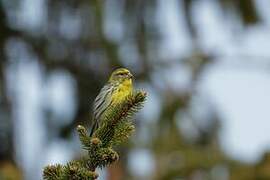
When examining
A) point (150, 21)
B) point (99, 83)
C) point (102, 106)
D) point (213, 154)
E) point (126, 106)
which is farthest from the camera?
point (99, 83)

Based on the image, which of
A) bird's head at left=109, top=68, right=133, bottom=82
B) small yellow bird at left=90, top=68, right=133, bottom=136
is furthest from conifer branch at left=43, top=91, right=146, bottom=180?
bird's head at left=109, top=68, right=133, bottom=82

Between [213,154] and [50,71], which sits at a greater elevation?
[50,71]

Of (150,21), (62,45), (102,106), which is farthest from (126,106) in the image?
(62,45)

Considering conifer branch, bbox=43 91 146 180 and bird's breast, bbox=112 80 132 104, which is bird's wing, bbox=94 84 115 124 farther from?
conifer branch, bbox=43 91 146 180

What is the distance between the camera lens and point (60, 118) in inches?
433

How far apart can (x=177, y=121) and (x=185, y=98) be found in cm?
48

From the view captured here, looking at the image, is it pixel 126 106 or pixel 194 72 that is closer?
pixel 126 106

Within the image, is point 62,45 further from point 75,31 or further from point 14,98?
point 14,98

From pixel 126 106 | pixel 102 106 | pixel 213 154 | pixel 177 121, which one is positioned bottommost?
pixel 126 106

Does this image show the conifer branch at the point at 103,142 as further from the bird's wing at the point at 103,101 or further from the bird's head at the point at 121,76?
the bird's head at the point at 121,76

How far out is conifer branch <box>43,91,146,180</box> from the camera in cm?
336

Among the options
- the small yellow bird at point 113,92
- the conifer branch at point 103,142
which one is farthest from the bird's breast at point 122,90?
the conifer branch at point 103,142

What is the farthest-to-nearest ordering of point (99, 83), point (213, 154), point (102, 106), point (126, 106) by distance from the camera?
point (99, 83), point (213, 154), point (102, 106), point (126, 106)

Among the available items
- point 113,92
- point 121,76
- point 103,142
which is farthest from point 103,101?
point 103,142
